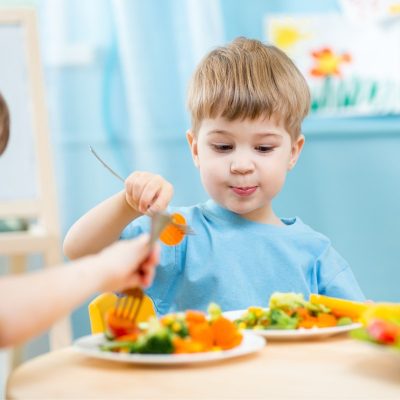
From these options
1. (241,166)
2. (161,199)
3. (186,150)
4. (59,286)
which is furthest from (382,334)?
(186,150)

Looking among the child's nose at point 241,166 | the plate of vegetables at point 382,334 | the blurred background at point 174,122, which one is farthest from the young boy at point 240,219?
the blurred background at point 174,122

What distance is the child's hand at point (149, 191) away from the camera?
105 centimetres

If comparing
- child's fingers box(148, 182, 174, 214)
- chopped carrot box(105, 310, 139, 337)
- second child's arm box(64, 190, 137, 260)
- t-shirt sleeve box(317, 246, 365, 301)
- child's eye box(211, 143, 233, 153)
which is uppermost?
child's eye box(211, 143, 233, 153)

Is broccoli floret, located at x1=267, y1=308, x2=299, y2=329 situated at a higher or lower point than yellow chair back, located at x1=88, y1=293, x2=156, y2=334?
higher

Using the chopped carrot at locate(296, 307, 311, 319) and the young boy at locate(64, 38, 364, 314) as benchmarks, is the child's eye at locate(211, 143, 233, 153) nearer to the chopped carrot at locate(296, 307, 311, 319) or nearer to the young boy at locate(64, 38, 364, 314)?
the young boy at locate(64, 38, 364, 314)

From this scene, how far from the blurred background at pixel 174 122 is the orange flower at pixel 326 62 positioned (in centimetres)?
5

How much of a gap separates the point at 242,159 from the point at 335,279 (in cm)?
24

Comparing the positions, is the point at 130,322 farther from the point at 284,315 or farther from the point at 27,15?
the point at 27,15

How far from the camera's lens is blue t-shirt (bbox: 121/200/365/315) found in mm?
1241

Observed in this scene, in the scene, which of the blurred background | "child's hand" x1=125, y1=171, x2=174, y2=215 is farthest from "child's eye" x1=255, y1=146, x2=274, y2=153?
the blurred background

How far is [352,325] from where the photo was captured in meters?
0.92

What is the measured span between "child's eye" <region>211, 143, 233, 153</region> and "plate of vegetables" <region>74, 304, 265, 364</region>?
0.44m

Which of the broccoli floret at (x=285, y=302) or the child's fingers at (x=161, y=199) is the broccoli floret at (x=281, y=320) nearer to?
the broccoli floret at (x=285, y=302)

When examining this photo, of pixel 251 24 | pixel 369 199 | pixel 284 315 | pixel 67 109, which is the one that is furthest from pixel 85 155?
pixel 284 315
